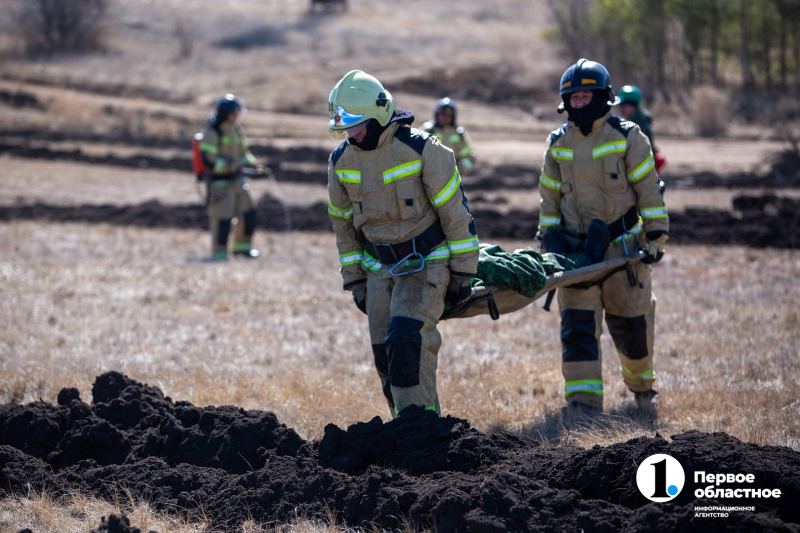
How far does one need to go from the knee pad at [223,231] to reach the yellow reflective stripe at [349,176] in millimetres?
8505

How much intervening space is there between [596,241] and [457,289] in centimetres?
136

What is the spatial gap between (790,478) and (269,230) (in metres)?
13.6

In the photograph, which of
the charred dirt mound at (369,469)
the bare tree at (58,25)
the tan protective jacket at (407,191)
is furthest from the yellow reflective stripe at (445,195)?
the bare tree at (58,25)

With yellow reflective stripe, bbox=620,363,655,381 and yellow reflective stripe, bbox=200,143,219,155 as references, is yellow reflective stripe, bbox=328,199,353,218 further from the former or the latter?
yellow reflective stripe, bbox=200,143,219,155

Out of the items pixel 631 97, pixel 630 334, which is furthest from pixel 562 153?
pixel 631 97

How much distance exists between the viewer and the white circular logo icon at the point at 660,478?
3.92 meters

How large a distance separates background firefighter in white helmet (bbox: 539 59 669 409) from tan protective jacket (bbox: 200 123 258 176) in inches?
313

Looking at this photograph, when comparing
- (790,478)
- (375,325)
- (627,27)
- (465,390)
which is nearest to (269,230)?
(465,390)

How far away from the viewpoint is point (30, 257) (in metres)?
13.2

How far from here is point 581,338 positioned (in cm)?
619

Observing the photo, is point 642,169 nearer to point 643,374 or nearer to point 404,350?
point 643,374

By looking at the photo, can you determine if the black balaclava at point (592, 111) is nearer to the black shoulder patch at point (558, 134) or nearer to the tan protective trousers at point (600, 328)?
the black shoulder patch at point (558, 134)

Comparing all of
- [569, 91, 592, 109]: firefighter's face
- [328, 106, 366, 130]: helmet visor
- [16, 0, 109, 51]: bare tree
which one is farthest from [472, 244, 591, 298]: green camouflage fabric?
[16, 0, 109, 51]: bare tree

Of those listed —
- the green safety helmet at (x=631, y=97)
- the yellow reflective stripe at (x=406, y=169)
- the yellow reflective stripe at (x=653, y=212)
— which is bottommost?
the yellow reflective stripe at (x=653, y=212)
